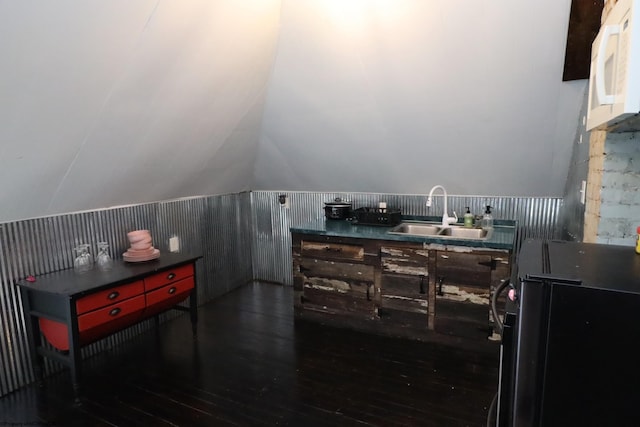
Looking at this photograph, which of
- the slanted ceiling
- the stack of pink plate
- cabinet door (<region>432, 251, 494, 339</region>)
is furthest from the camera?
the stack of pink plate

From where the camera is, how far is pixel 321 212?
4.36m

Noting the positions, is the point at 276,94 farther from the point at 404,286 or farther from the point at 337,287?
the point at 404,286

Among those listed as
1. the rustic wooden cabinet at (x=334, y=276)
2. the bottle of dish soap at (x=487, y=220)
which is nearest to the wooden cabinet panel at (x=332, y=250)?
the rustic wooden cabinet at (x=334, y=276)

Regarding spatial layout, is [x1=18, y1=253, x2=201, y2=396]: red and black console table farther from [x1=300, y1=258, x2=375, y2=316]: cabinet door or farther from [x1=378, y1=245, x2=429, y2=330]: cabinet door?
[x1=378, y1=245, x2=429, y2=330]: cabinet door

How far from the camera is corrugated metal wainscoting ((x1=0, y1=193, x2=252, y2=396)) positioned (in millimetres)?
2525

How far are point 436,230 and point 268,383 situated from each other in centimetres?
189

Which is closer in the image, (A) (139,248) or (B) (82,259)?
(B) (82,259)

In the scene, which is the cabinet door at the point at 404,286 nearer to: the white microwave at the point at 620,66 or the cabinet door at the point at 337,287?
the cabinet door at the point at 337,287

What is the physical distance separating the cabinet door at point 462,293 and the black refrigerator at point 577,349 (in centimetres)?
215

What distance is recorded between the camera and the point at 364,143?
348cm

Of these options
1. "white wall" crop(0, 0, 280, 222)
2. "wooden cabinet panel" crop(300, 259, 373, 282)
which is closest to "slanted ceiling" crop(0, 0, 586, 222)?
"white wall" crop(0, 0, 280, 222)

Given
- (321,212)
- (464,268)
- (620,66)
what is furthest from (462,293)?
(620,66)

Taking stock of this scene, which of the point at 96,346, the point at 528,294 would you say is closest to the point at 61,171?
the point at 96,346

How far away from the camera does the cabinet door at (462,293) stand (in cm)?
294
